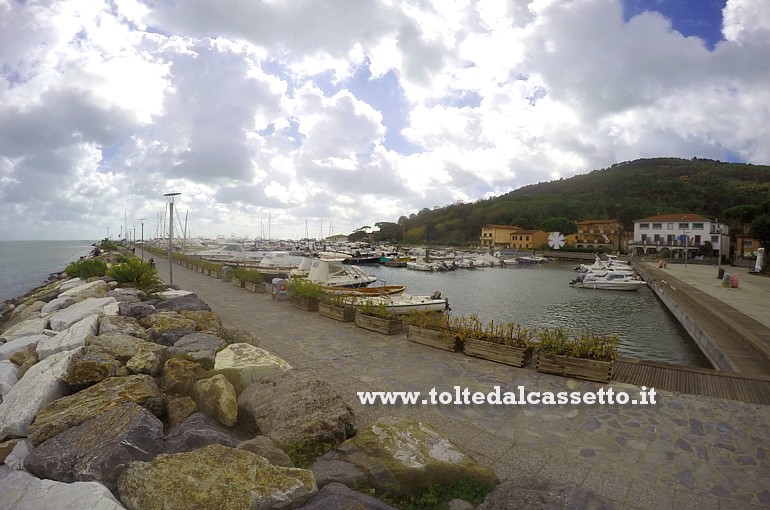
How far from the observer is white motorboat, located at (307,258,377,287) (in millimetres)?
21609

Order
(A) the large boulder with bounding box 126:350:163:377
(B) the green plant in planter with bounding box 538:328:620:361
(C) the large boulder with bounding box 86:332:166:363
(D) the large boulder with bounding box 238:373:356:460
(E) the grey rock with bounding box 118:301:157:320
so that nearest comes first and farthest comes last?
(D) the large boulder with bounding box 238:373:356:460
(A) the large boulder with bounding box 126:350:163:377
(C) the large boulder with bounding box 86:332:166:363
(B) the green plant in planter with bounding box 538:328:620:361
(E) the grey rock with bounding box 118:301:157:320

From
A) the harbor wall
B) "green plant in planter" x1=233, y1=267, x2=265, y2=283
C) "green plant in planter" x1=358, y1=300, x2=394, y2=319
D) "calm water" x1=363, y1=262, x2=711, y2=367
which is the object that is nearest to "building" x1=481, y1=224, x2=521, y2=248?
"calm water" x1=363, y1=262, x2=711, y2=367

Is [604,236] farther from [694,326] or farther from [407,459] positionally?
[407,459]

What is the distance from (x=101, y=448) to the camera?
3.64 m

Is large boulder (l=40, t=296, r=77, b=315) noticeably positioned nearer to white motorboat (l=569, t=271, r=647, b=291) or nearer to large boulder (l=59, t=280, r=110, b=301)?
large boulder (l=59, t=280, r=110, b=301)

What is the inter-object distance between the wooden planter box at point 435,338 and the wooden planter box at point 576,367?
1.63 metres

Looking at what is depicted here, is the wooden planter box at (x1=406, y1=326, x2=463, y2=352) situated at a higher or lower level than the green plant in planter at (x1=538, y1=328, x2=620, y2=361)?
lower

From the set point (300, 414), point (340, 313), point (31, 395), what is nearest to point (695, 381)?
point (300, 414)

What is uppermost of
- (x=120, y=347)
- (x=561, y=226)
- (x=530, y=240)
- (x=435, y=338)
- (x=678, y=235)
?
(x=561, y=226)

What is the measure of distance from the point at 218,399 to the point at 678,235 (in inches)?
3186

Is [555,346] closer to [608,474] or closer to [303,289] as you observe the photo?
[608,474]

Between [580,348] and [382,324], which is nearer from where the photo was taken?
[580,348]

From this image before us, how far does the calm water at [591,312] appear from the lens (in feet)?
52.6

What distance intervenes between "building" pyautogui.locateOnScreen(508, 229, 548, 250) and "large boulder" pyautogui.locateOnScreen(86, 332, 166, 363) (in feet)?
307
